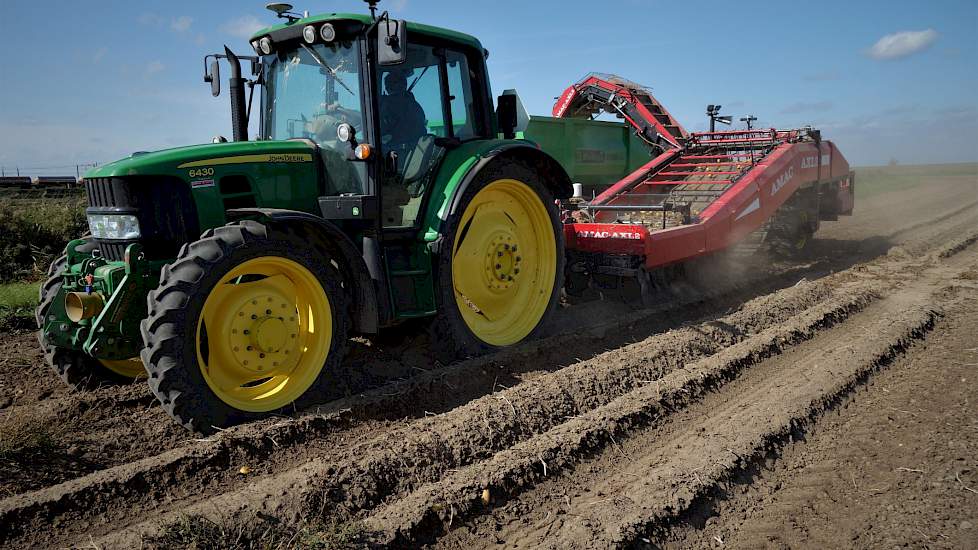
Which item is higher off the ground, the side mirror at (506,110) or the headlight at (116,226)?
the side mirror at (506,110)

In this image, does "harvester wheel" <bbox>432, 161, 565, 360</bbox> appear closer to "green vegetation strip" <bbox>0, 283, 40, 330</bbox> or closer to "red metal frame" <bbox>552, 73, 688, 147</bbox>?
"green vegetation strip" <bbox>0, 283, 40, 330</bbox>

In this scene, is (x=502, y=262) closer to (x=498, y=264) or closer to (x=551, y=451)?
(x=498, y=264)

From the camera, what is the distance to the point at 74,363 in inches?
166

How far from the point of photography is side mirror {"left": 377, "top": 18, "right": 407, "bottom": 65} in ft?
13.0

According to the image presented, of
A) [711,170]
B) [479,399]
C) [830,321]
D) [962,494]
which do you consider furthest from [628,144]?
[962,494]

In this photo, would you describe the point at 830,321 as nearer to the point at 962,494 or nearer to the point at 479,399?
the point at 962,494

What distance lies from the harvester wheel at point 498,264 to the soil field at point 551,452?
0.29 metres

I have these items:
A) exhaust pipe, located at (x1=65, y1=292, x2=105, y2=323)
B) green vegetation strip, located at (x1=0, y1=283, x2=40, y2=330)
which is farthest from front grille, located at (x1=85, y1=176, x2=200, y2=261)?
green vegetation strip, located at (x1=0, y1=283, x2=40, y2=330)

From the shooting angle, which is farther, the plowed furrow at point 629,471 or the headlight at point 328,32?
the headlight at point 328,32

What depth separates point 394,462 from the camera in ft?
10.6

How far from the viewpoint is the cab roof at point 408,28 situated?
4.23 m

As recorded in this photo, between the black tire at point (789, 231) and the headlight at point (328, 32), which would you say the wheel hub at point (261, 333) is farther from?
the black tire at point (789, 231)

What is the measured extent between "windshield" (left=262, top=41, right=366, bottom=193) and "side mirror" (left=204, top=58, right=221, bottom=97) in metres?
0.41

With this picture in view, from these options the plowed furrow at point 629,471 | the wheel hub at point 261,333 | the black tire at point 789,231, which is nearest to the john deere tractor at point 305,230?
the wheel hub at point 261,333
